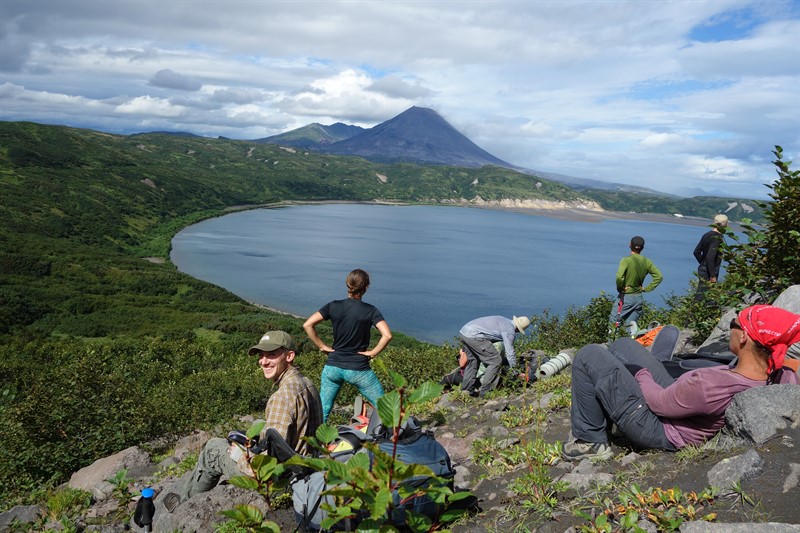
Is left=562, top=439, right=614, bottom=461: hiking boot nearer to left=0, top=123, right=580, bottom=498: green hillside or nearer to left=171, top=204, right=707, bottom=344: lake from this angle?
left=0, top=123, right=580, bottom=498: green hillside

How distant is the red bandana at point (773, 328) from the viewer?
361 centimetres

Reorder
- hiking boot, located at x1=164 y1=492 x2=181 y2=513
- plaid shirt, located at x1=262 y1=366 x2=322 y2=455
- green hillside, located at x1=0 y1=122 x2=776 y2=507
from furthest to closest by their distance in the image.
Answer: green hillside, located at x1=0 y1=122 x2=776 y2=507
hiking boot, located at x1=164 y1=492 x2=181 y2=513
plaid shirt, located at x1=262 y1=366 x2=322 y2=455

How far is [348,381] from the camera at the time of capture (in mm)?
6500

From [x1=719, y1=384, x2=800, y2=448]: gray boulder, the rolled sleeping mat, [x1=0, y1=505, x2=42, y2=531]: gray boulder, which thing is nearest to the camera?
[x1=719, y1=384, x2=800, y2=448]: gray boulder

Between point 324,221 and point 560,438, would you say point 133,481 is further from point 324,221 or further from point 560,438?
point 324,221

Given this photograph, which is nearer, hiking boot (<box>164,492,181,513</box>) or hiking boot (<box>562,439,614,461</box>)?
hiking boot (<box>562,439,614,461</box>)

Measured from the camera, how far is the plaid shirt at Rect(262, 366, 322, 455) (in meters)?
4.49

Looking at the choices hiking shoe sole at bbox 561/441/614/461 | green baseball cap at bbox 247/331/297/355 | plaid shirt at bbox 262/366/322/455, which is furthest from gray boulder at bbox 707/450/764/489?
green baseball cap at bbox 247/331/297/355

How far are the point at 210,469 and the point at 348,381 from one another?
6.70ft

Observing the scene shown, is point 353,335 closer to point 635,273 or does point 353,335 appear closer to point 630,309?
point 635,273

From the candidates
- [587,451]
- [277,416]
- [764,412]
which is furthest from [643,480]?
[277,416]

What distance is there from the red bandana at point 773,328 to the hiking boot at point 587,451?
141cm

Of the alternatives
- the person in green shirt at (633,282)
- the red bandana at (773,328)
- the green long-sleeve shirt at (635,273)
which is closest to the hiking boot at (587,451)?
the red bandana at (773,328)

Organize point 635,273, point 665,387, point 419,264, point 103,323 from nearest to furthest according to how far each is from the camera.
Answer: point 665,387
point 635,273
point 103,323
point 419,264
